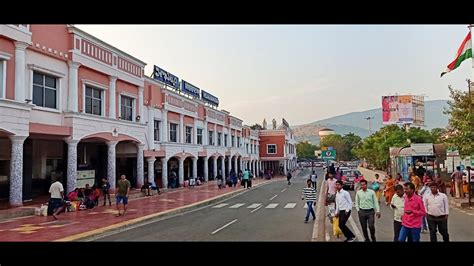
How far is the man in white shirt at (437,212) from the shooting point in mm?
9430

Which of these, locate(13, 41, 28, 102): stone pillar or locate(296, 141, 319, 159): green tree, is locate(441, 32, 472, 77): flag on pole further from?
locate(296, 141, 319, 159): green tree

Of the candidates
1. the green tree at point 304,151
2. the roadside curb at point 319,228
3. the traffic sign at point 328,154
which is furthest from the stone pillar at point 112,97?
the green tree at point 304,151

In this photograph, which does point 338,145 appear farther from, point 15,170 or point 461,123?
point 15,170

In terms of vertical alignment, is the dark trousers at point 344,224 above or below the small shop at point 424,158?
below

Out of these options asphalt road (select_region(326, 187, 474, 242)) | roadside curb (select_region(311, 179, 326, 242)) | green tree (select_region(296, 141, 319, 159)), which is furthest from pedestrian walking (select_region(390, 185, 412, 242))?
green tree (select_region(296, 141, 319, 159))

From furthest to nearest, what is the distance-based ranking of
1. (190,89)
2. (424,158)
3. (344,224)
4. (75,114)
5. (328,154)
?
(190,89), (424,158), (328,154), (75,114), (344,224)

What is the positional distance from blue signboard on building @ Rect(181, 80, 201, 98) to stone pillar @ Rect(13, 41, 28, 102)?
22928 mm

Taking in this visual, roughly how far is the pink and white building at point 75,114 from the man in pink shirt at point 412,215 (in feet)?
49.9

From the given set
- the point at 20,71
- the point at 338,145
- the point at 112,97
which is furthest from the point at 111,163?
the point at 338,145

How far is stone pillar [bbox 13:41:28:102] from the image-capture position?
17766 millimetres

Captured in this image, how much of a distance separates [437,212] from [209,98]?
41251mm

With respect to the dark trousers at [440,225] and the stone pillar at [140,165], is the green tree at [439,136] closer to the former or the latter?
the dark trousers at [440,225]

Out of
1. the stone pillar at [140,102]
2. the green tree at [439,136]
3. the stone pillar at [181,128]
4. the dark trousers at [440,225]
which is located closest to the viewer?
the dark trousers at [440,225]

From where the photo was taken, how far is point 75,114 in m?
21.5
